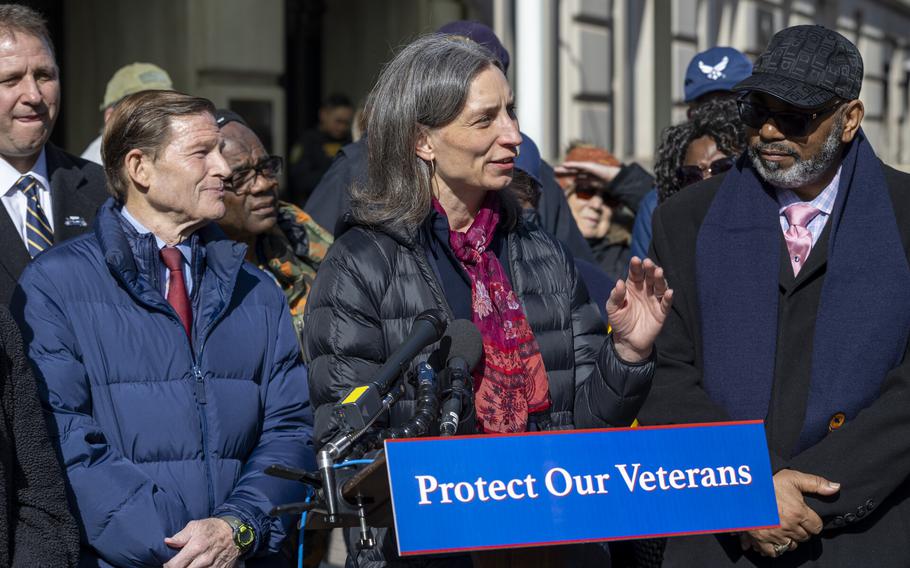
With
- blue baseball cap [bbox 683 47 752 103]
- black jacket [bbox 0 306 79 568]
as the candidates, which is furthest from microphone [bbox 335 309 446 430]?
blue baseball cap [bbox 683 47 752 103]

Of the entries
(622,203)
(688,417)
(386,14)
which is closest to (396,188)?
(688,417)

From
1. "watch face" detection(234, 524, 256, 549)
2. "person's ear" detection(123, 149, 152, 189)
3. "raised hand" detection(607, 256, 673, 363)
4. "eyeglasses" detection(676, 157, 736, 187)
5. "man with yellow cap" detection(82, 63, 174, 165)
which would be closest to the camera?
"raised hand" detection(607, 256, 673, 363)

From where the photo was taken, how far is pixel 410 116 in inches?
129

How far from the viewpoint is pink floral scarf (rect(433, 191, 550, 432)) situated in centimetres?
318

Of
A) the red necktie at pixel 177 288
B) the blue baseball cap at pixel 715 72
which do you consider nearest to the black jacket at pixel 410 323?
the red necktie at pixel 177 288

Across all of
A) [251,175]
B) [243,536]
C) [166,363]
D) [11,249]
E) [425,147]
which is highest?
[425,147]

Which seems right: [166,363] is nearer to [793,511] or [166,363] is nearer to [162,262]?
[162,262]

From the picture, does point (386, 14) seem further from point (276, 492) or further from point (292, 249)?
point (276, 492)

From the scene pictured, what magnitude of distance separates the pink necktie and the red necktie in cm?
160

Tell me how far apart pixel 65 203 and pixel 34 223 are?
136 millimetres

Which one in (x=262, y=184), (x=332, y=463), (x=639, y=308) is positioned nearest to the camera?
(x=332, y=463)

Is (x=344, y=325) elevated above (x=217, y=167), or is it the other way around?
(x=217, y=167)

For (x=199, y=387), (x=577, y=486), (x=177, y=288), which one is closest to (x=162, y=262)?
(x=177, y=288)

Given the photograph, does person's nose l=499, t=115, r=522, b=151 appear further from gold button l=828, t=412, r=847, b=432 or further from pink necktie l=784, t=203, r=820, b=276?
gold button l=828, t=412, r=847, b=432
